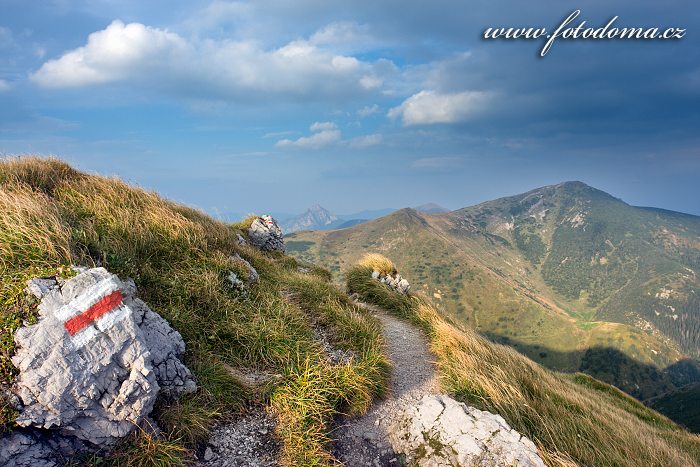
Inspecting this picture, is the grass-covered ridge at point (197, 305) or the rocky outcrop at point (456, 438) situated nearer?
the rocky outcrop at point (456, 438)

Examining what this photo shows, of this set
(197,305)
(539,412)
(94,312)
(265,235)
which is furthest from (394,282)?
(94,312)

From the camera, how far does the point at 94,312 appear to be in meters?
6.24

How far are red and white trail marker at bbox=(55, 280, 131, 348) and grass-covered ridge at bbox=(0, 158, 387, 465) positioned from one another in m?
0.62

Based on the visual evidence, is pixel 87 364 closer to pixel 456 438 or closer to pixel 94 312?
pixel 94 312

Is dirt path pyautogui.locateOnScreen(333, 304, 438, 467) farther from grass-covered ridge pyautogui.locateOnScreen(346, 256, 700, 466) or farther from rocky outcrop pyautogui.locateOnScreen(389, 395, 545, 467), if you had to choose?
grass-covered ridge pyautogui.locateOnScreen(346, 256, 700, 466)

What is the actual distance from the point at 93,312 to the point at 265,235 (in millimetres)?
13857

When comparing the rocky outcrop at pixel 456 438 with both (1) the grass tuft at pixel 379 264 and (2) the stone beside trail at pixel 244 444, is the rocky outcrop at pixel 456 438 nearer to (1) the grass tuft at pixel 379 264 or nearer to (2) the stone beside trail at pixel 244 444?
(2) the stone beside trail at pixel 244 444

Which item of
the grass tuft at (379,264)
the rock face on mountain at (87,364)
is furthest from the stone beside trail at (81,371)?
the grass tuft at (379,264)

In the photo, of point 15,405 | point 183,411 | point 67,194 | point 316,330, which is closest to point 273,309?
point 316,330

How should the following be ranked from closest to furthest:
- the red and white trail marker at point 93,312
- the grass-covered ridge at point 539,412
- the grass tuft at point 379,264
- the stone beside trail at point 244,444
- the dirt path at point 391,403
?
1. the red and white trail marker at point 93,312
2. the stone beside trail at point 244,444
3. the dirt path at point 391,403
4. the grass-covered ridge at point 539,412
5. the grass tuft at point 379,264

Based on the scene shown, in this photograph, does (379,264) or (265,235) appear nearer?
(379,264)

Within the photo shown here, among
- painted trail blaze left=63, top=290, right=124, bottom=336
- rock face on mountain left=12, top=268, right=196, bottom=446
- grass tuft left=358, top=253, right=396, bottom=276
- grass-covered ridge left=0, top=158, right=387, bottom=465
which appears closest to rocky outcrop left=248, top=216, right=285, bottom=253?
grass tuft left=358, top=253, right=396, bottom=276

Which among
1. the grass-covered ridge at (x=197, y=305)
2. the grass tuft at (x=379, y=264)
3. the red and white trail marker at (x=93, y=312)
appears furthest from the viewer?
the grass tuft at (x=379, y=264)

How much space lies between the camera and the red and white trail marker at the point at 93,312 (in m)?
5.99
